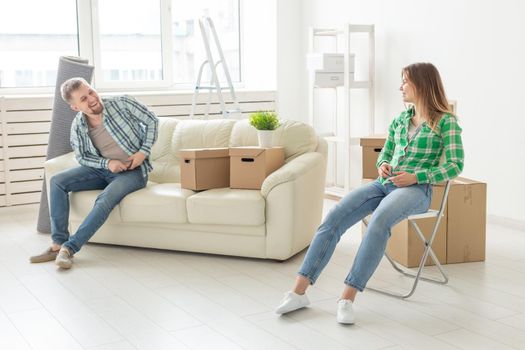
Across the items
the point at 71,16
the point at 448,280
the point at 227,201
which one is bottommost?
the point at 448,280

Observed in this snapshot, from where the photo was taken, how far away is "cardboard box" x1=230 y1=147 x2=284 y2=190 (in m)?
4.17

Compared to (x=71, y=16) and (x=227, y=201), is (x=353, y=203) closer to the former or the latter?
(x=227, y=201)

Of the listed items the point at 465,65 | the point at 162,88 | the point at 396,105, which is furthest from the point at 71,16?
the point at 465,65

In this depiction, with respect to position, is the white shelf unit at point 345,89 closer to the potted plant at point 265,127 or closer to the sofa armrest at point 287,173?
the potted plant at point 265,127

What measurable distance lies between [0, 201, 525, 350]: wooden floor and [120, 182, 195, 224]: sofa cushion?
0.23 m

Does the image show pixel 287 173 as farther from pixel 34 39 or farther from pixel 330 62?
pixel 34 39

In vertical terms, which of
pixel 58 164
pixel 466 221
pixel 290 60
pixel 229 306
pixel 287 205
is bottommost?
pixel 229 306

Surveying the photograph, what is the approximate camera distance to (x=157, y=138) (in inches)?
189

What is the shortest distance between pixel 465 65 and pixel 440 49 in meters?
0.27

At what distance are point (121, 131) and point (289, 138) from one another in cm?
102

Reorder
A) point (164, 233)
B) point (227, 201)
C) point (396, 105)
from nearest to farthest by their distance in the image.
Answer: point (227, 201), point (164, 233), point (396, 105)

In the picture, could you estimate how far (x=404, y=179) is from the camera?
3.32m

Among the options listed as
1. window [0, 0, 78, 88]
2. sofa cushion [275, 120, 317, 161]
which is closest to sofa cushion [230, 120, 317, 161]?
sofa cushion [275, 120, 317, 161]

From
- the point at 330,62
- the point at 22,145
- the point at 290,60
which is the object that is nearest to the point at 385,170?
the point at 330,62
